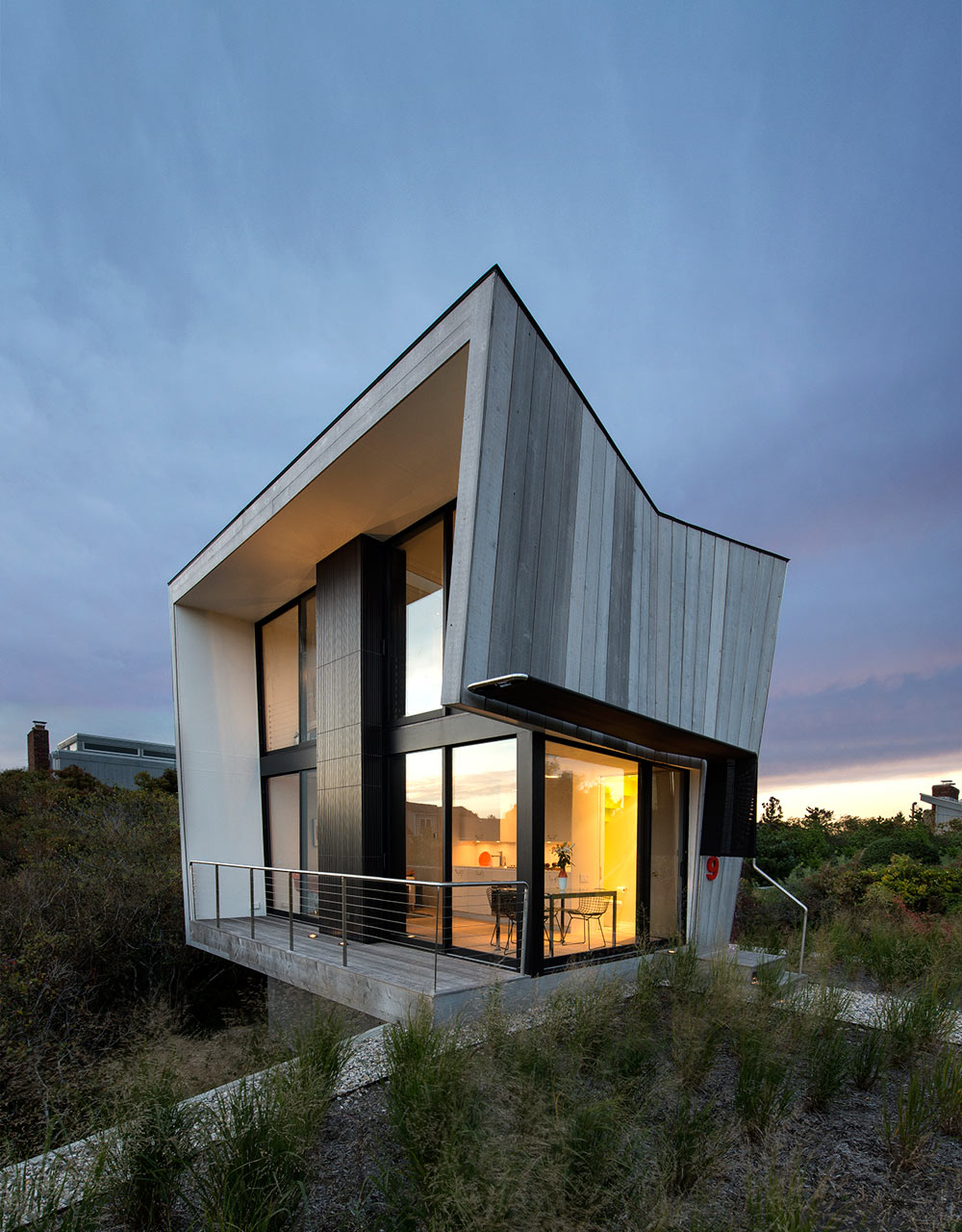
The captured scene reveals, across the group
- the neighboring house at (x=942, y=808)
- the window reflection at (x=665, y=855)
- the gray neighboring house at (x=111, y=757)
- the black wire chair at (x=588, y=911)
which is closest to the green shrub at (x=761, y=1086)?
the black wire chair at (x=588, y=911)

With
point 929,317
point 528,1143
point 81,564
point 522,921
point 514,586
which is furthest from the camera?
point 81,564

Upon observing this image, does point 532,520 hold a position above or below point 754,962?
above

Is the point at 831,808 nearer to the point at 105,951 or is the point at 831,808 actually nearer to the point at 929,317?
the point at 929,317

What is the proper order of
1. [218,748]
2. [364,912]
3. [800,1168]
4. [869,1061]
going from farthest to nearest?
[218,748] → [364,912] → [869,1061] → [800,1168]

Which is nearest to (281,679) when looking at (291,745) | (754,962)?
(291,745)

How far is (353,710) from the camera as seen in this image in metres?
8.84

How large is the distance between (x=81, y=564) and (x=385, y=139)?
25.2m

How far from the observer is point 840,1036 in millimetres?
4211

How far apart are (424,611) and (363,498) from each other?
1.62m

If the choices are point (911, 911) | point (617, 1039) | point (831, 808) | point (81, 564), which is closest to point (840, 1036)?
point (617, 1039)

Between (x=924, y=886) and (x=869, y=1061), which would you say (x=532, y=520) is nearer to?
Answer: (x=869, y=1061)

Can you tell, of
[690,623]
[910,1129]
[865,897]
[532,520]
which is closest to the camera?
[910,1129]

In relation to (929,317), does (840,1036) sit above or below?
below

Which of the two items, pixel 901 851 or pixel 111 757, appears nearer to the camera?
pixel 901 851
